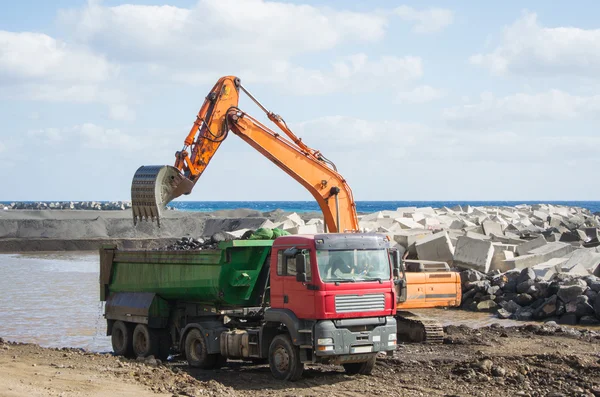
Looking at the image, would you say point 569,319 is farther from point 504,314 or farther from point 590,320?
point 504,314

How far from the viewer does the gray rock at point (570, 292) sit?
59.4 feet

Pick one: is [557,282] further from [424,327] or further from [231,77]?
[231,77]

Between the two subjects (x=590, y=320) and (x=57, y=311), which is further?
(x=57, y=311)

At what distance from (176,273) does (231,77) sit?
16.0ft

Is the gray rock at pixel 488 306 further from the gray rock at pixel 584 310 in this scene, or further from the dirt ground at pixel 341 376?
the dirt ground at pixel 341 376

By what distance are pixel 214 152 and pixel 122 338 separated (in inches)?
159

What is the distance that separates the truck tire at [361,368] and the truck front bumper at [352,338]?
1.48 feet

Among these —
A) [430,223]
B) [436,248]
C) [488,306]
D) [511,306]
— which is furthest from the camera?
[430,223]

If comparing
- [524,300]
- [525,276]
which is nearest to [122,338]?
[524,300]

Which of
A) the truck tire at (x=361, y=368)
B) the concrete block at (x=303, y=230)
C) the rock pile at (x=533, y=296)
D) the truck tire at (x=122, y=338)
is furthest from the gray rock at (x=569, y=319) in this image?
the concrete block at (x=303, y=230)

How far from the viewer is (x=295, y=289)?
37.0 ft

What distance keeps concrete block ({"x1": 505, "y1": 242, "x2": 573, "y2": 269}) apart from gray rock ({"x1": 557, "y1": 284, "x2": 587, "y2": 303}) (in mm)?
4457

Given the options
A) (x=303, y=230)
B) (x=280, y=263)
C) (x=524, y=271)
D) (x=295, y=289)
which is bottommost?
(x=524, y=271)

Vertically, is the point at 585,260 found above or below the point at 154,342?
above
